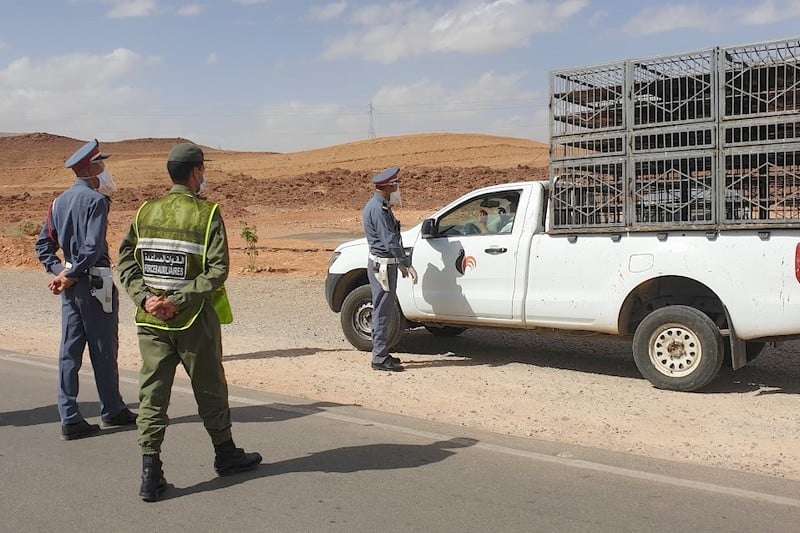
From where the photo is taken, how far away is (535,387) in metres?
8.20

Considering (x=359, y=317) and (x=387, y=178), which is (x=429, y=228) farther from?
(x=359, y=317)

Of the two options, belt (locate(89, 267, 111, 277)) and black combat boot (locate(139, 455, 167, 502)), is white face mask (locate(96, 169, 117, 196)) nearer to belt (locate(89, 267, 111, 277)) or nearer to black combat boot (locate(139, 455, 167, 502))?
belt (locate(89, 267, 111, 277))

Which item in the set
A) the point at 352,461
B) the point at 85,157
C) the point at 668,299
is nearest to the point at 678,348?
the point at 668,299

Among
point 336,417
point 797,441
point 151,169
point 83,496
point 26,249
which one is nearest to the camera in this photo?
point 83,496

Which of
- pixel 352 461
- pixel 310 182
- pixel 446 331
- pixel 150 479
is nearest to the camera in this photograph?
pixel 150 479

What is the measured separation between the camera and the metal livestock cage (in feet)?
24.7

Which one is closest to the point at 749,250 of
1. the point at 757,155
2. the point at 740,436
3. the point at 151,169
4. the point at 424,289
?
the point at 757,155

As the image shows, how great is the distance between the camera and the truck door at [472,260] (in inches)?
352

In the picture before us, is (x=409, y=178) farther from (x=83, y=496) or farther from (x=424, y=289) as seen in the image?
(x=83, y=496)

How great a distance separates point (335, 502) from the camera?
5.11 m

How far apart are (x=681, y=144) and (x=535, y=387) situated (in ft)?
8.20

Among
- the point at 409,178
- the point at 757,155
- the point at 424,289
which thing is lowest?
the point at 424,289

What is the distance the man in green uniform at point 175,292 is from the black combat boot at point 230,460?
331mm

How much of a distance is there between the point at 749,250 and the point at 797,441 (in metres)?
1.75
